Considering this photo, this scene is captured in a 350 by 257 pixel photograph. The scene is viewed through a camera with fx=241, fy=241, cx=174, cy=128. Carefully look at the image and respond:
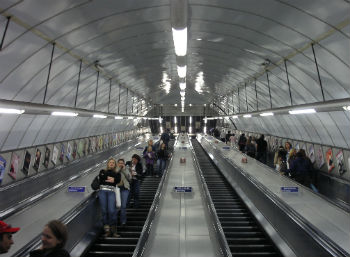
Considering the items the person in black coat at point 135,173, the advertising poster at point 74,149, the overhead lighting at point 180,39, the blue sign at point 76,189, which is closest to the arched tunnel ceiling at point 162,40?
the overhead lighting at point 180,39

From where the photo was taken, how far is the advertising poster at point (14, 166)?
8.62 metres

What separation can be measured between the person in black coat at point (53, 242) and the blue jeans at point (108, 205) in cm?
326

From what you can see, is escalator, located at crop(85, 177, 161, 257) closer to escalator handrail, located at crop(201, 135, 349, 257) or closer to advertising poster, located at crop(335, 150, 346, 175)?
escalator handrail, located at crop(201, 135, 349, 257)

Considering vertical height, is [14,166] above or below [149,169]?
above

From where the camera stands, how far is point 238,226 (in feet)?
22.2

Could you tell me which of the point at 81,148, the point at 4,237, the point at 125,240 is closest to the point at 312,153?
the point at 125,240

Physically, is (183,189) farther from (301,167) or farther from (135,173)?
(301,167)

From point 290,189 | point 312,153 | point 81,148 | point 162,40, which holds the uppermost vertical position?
point 162,40

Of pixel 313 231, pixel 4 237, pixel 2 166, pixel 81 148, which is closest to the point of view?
pixel 4 237

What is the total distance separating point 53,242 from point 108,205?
11.2 ft

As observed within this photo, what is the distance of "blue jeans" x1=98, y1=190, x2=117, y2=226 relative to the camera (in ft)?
18.8

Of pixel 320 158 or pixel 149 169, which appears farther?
pixel 149 169

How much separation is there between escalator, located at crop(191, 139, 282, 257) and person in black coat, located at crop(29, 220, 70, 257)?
3.89 meters

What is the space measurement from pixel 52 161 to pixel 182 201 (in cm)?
780
